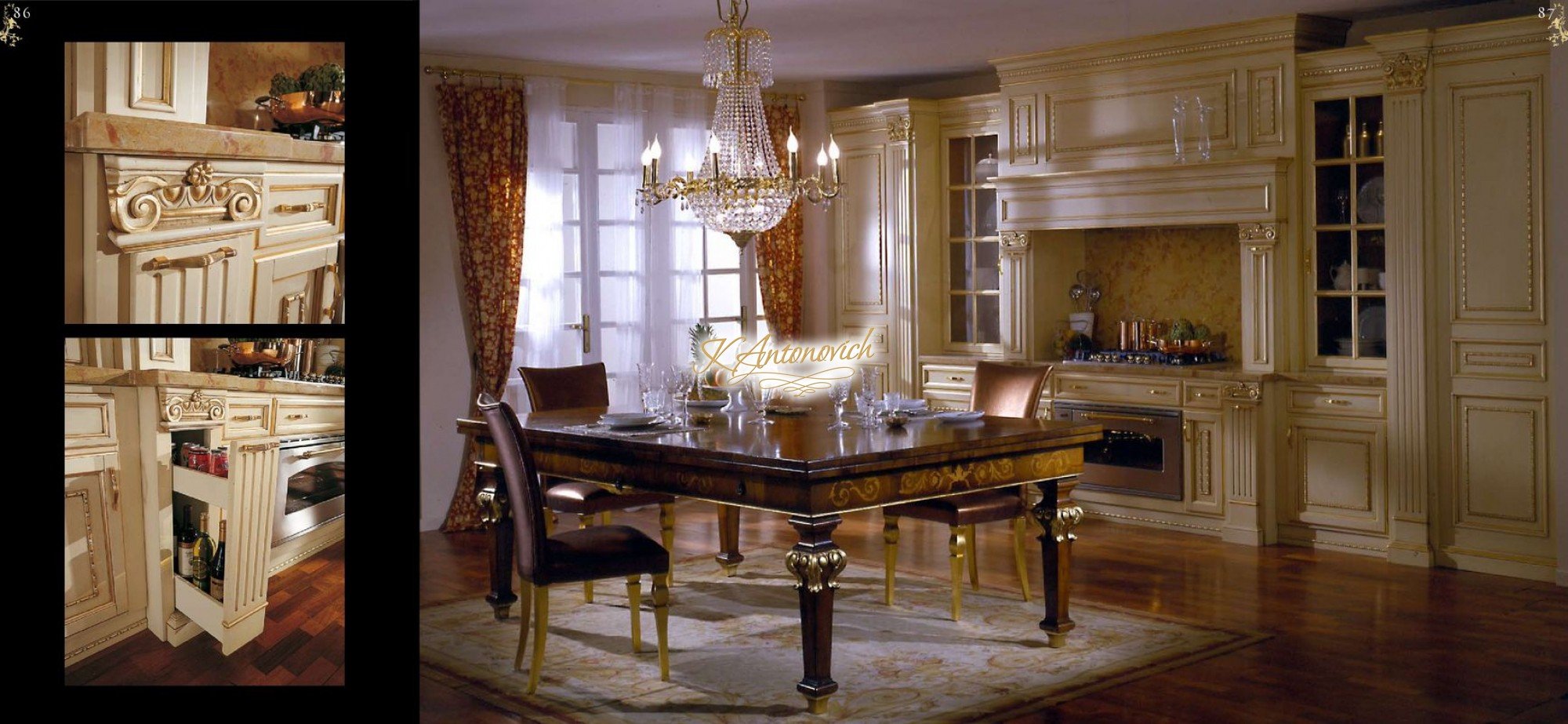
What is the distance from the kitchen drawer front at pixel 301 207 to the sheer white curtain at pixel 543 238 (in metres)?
5.30

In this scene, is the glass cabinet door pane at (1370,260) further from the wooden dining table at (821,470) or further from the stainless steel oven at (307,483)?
the stainless steel oven at (307,483)

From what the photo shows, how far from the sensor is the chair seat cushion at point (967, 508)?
4633mm

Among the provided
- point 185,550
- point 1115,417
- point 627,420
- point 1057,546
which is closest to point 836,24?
point 1115,417

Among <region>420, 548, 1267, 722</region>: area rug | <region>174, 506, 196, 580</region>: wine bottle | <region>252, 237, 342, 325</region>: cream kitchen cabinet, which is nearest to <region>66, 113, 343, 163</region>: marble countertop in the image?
<region>252, 237, 342, 325</region>: cream kitchen cabinet

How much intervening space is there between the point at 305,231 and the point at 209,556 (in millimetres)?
410

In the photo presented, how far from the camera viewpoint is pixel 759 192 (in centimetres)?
463

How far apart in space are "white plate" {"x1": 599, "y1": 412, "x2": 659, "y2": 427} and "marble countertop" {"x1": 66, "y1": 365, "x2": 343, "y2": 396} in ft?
9.30

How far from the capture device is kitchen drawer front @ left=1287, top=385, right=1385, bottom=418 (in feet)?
19.1

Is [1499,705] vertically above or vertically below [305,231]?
below

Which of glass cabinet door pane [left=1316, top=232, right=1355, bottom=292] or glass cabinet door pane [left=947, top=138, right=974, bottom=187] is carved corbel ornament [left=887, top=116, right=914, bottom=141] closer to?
glass cabinet door pane [left=947, top=138, right=974, bottom=187]

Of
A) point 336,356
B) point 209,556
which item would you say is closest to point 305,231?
point 336,356

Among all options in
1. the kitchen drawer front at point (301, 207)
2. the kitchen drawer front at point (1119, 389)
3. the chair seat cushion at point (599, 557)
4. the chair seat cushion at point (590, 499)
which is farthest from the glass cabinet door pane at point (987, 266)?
the kitchen drawer front at point (301, 207)

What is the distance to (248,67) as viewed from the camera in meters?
1.59

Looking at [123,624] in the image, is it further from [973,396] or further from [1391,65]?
[1391,65]
